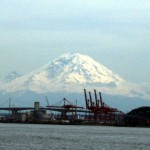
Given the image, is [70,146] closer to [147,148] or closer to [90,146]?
[90,146]

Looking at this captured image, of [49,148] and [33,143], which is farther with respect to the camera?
[33,143]

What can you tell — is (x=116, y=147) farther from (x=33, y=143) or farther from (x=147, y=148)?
(x=33, y=143)

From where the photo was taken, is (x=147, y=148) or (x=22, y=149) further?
(x=147, y=148)

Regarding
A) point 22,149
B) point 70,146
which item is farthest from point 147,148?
point 22,149

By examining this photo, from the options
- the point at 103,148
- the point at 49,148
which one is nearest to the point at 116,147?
the point at 103,148

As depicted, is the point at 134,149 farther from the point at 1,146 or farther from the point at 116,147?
the point at 1,146

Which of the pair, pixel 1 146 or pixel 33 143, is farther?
pixel 33 143
